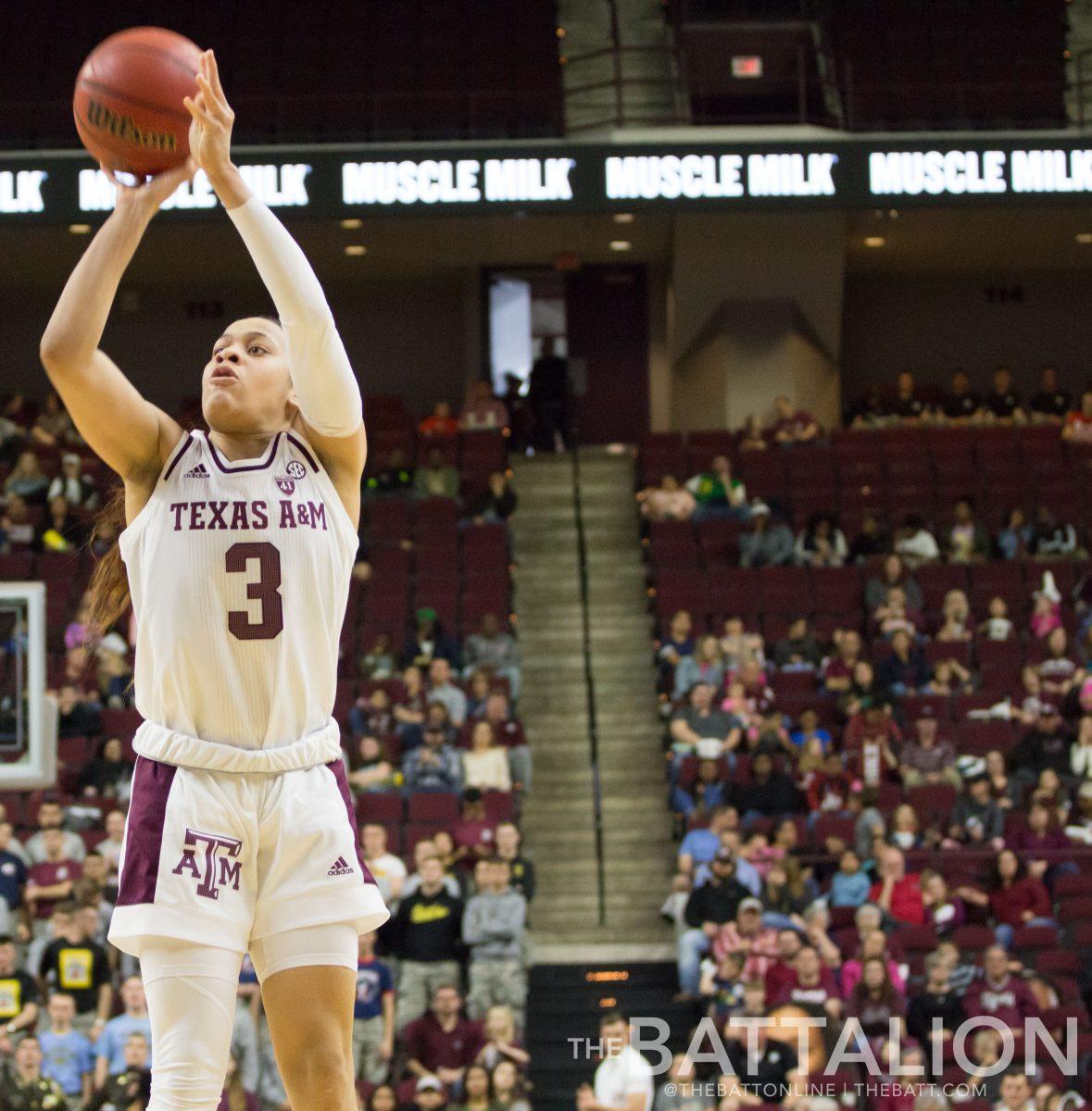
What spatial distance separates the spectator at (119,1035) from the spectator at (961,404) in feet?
37.9

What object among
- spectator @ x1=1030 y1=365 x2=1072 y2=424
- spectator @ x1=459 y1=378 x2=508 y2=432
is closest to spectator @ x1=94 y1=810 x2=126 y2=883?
spectator @ x1=459 y1=378 x2=508 y2=432

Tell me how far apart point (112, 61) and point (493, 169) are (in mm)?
12612

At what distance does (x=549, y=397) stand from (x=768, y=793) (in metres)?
8.31

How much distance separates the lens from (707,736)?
13.7m

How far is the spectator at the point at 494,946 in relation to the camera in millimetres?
11211

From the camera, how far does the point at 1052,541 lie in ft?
53.5

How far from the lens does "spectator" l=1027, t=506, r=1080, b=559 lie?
641 inches

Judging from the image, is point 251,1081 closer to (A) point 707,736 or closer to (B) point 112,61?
(A) point 707,736

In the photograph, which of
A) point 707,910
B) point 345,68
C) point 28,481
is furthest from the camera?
point 345,68

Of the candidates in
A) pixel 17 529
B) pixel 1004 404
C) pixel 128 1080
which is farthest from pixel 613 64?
pixel 128 1080

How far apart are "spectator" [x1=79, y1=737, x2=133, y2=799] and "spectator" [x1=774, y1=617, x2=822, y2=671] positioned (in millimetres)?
4845

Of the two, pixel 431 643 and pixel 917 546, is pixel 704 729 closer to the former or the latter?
pixel 431 643

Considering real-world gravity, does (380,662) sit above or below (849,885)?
above

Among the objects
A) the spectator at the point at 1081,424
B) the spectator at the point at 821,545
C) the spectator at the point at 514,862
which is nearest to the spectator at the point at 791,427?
the spectator at the point at 821,545
